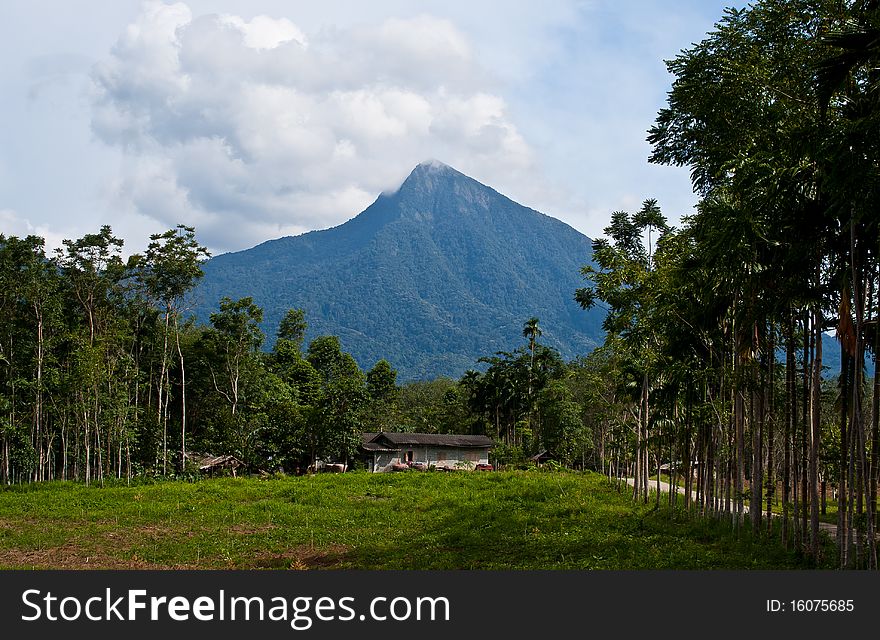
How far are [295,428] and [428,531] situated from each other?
26.3 m

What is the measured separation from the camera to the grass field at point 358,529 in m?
15.4

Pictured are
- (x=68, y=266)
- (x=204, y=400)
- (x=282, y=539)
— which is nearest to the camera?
(x=282, y=539)

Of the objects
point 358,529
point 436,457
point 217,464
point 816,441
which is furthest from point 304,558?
point 436,457

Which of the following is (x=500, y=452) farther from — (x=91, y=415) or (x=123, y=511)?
(x=123, y=511)

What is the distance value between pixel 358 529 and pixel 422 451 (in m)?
36.8

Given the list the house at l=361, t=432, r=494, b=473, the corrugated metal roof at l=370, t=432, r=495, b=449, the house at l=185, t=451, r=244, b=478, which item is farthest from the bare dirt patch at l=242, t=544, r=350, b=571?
the corrugated metal roof at l=370, t=432, r=495, b=449

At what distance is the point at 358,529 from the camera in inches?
850

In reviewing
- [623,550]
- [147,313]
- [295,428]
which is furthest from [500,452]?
[623,550]

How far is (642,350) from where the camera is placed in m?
23.5

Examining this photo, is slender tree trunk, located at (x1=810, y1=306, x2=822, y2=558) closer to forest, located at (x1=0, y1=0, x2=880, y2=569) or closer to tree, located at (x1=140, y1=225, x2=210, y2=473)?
forest, located at (x1=0, y1=0, x2=880, y2=569)

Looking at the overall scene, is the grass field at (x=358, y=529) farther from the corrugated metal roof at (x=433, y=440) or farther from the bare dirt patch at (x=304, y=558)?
the corrugated metal roof at (x=433, y=440)

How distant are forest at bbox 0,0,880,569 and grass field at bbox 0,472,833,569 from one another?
236 centimetres

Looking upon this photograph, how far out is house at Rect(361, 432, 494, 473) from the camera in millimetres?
56344

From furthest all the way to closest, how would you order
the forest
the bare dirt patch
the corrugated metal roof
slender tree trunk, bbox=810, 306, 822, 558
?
1. the corrugated metal roof
2. the bare dirt patch
3. slender tree trunk, bbox=810, 306, 822, 558
4. the forest
